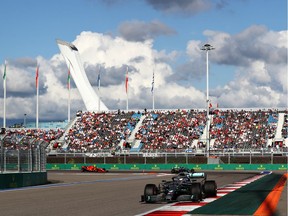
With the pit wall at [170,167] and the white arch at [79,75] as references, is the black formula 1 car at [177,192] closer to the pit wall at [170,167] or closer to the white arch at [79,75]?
the pit wall at [170,167]

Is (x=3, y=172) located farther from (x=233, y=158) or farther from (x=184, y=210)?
(x=233, y=158)

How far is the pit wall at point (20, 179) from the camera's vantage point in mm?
28312

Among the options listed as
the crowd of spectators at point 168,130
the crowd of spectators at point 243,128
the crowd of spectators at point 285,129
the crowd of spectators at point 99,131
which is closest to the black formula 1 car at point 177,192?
the crowd of spectators at point 168,130

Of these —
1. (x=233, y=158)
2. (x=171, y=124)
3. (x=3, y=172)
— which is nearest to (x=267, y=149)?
(x=233, y=158)

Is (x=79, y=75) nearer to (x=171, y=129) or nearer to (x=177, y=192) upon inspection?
(x=171, y=129)

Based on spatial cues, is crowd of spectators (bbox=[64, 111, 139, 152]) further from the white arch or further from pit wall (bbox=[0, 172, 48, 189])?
pit wall (bbox=[0, 172, 48, 189])

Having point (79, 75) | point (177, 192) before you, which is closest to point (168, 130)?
point (79, 75)

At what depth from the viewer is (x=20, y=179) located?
2989 cm

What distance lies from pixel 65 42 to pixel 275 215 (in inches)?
3747

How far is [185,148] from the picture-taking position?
72688 millimetres

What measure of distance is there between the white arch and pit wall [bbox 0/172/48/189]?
72.0m

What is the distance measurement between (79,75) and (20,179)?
80.7 m

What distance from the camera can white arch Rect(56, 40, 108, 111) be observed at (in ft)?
351

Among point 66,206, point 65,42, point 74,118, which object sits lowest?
point 66,206
